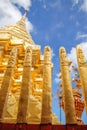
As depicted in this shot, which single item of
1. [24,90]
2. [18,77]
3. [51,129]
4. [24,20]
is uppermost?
[24,20]

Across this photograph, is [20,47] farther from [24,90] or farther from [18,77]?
[24,90]

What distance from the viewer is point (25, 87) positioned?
10695 millimetres

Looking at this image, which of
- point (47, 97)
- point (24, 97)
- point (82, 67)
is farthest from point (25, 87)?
point (82, 67)

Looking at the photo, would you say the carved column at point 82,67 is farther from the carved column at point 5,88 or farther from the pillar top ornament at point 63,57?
the carved column at point 5,88

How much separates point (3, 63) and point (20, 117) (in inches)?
317

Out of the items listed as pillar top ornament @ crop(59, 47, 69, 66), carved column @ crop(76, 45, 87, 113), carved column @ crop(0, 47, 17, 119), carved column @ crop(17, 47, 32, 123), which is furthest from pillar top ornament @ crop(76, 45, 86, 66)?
carved column @ crop(0, 47, 17, 119)

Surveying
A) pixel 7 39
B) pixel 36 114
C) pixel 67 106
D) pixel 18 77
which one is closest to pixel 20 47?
pixel 7 39

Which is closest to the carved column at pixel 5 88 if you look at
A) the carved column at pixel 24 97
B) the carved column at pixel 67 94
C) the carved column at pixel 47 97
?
the carved column at pixel 24 97

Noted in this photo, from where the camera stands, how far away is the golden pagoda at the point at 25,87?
9.79m

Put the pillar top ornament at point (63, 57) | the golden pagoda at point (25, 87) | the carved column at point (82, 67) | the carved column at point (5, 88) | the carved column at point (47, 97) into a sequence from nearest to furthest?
the carved column at point (47, 97) → the golden pagoda at point (25, 87) → the carved column at point (5, 88) → the carved column at point (82, 67) → the pillar top ornament at point (63, 57)

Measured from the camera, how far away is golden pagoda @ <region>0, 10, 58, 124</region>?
9.79 meters

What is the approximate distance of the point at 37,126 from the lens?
9.09 m

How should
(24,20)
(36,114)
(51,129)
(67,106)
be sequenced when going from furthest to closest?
1. (24,20)
2. (36,114)
3. (67,106)
4. (51,129)

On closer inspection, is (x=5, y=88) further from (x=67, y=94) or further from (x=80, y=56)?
(x=80, y=56)
